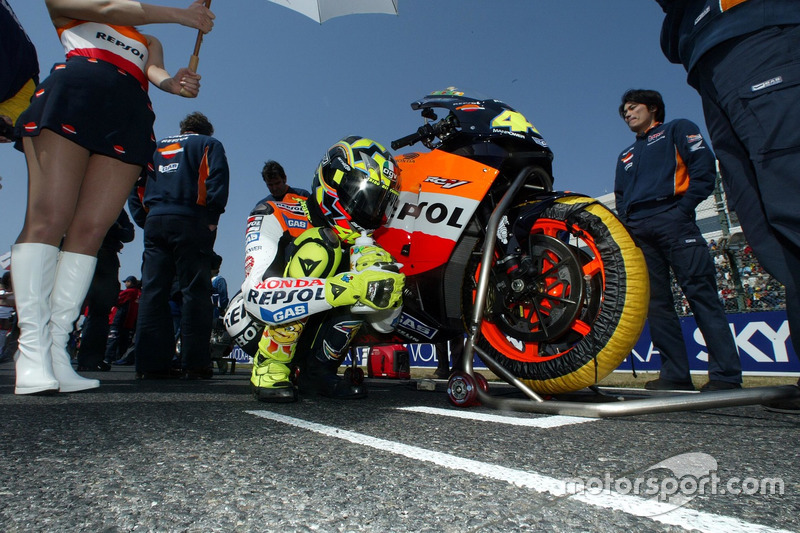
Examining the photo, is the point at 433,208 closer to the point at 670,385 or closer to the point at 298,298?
the point at 298,298

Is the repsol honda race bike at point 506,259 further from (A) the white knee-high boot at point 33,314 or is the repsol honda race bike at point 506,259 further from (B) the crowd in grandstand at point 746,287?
(B) the crowd in grandstand at point 746,287

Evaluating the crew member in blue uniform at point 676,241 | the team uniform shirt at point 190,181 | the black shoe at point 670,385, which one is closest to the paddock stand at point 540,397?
the crew member in blue uniform at point 676,241

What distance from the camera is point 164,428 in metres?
1.18

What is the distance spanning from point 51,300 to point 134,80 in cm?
110

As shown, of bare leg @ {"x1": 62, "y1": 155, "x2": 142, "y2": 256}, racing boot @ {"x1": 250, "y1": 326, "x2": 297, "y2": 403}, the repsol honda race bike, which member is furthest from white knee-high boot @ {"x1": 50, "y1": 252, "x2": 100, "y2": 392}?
the repsol honda race bike

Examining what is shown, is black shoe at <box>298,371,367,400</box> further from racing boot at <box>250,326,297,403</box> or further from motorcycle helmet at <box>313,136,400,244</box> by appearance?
motorcycle helmet at <box>313,136,400,244</box>

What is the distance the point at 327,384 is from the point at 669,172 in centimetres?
270

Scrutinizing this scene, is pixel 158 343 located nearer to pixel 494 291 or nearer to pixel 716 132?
pixel 494 291

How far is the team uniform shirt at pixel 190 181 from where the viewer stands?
11.2ft

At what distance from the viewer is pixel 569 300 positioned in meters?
1.77

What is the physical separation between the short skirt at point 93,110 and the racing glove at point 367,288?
1.20 metres

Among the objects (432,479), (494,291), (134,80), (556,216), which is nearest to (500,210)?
(556,216)

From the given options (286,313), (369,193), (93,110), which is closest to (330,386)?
(286,313)

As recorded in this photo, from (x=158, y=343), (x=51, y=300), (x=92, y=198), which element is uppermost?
(x=92, y=198)
